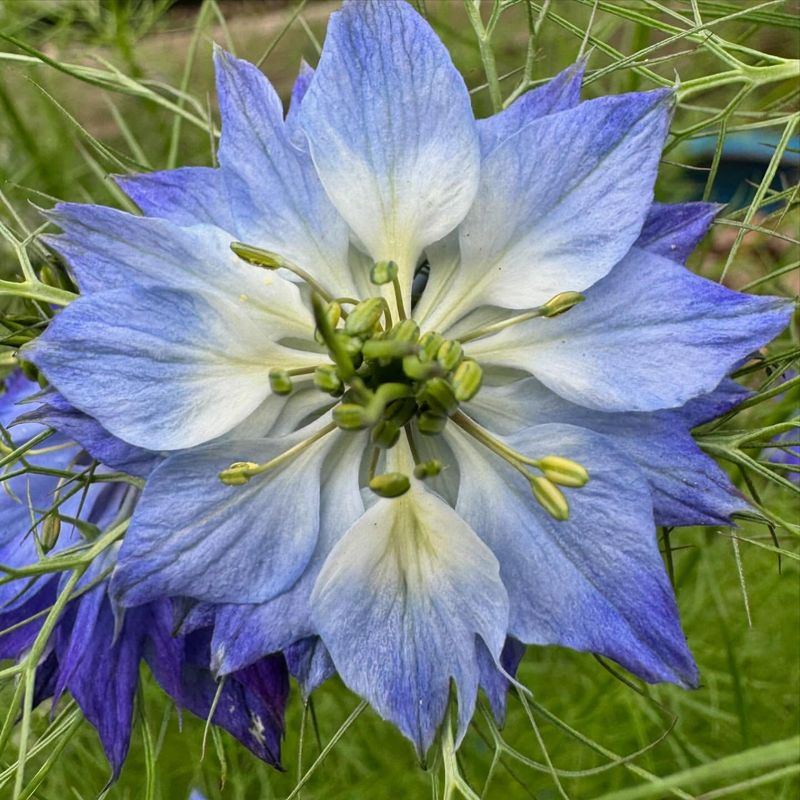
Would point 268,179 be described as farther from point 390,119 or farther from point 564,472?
point 564,472

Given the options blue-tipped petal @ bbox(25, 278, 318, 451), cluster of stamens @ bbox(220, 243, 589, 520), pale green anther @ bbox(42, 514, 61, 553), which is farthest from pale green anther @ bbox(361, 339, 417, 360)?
pale green anther @ bbox(42, 514, 61, 553)

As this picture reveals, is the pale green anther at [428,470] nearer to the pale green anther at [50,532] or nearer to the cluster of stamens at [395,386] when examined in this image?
the cluster of stamens at [395,386]

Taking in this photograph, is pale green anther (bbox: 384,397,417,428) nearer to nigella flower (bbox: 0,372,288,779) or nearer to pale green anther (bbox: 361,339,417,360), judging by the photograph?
pale green anther (bbox: 361,339,417,360)

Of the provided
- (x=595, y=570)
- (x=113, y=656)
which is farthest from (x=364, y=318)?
(x=113, y=656)

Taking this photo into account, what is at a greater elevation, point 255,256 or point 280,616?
point 255,256

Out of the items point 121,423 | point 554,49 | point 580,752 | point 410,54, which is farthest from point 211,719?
point 554,49
